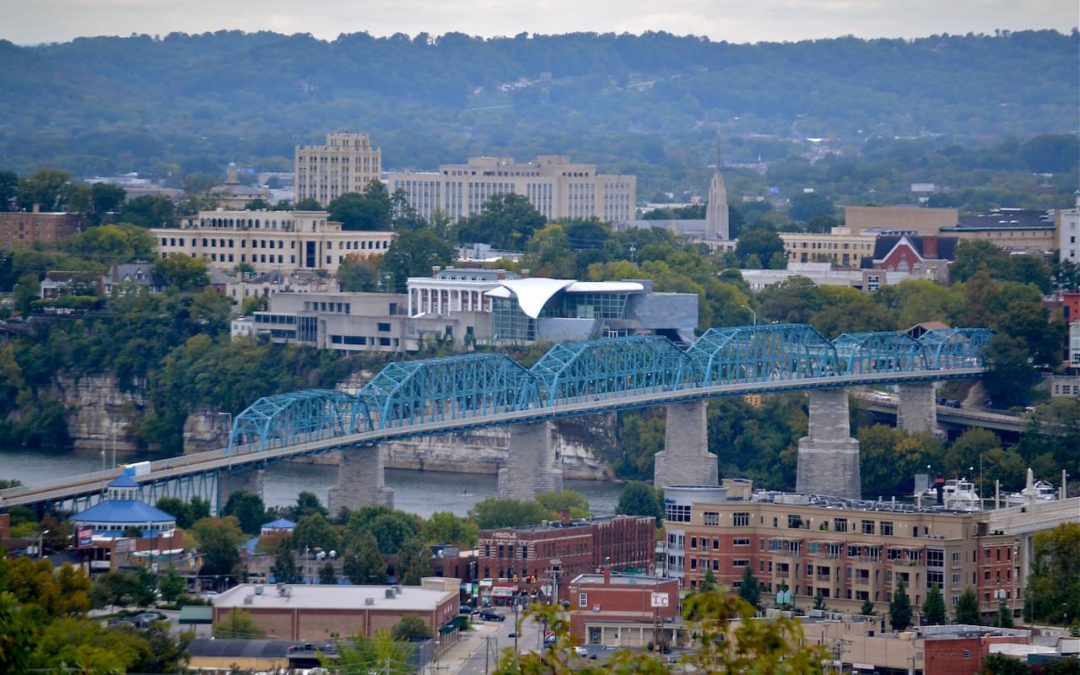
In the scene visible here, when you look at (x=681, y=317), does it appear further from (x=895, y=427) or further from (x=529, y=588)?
(x=529, y=588)

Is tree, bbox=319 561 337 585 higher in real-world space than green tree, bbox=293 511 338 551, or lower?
lower

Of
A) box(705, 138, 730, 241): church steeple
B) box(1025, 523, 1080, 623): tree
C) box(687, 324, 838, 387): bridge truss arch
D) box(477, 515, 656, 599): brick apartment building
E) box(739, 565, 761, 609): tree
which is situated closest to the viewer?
box(1025, 523, 1080, 623): tree

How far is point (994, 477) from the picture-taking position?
198 feet

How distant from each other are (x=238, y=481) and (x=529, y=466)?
7777 millimetres

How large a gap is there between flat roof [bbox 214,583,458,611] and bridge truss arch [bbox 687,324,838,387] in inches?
1141

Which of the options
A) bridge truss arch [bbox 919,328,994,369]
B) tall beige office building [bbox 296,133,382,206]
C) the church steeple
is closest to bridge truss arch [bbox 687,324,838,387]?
bridge truss arch [bbox 919,328,994,369]

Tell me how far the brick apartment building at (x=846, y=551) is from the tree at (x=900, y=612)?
0.97 metres

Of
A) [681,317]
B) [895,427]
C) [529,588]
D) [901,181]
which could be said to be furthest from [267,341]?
[901,181]

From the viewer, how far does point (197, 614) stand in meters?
38.9

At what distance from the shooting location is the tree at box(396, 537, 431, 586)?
145ft

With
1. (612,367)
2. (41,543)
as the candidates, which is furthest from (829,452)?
(41,543)

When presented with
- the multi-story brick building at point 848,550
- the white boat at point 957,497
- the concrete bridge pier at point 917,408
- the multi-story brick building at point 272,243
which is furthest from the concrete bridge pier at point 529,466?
the multi-story brick building at point 272,243

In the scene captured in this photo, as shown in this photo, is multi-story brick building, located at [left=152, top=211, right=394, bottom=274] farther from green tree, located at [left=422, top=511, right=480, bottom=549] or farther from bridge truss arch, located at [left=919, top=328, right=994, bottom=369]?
green tree, located at [left=422, top=511, right=480, bottom=549]

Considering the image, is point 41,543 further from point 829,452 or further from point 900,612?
point 829,452
